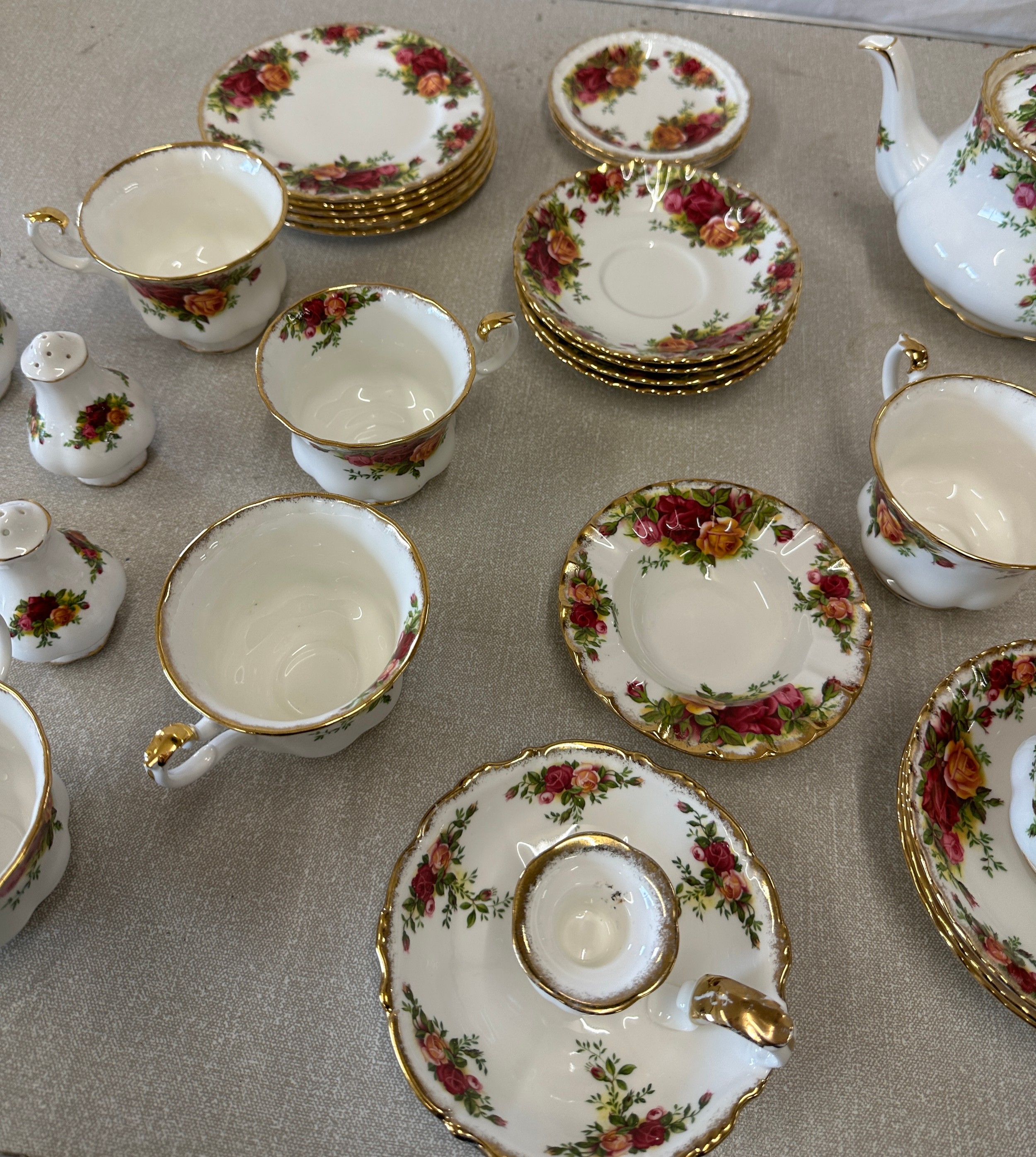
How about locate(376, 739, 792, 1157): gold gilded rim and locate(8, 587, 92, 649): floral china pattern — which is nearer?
locate(376, 739, 792, 1157): gold gilded rim

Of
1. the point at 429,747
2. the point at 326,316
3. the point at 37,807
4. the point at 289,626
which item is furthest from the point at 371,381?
the point at 37,807

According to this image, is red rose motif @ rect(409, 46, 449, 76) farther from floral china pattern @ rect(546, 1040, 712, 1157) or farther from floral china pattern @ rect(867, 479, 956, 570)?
floral china pattern @ rect(546, 1040, 712, 1157)

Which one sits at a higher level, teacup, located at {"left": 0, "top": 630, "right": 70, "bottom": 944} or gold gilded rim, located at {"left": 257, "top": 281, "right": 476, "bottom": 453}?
gold gilded rim, located at {"left": 257, "top": 281, "right": 476, "bottom": 453}

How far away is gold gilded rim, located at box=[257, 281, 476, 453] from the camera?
2.35ft

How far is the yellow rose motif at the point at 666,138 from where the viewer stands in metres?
1.10

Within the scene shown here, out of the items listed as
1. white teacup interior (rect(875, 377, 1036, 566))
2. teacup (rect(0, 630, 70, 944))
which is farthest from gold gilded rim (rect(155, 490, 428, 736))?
white teacup interior (rect(875, 377, 1036, 566))

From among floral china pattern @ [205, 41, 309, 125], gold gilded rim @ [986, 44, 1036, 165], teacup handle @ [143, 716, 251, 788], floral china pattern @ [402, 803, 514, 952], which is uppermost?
gold gilded rim @ [986, 44, 1036, 165]

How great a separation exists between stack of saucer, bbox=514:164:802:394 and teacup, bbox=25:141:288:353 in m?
0.30

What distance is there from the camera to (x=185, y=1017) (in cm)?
61

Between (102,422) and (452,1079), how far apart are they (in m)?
0.68

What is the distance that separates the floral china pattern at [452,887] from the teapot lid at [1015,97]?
0.83m

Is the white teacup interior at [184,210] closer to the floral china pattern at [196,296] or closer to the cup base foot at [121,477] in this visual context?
the floral china pattern at [196,296]

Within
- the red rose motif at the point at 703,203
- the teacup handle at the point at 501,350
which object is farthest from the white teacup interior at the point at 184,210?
the red rose motif at the point at 703,203

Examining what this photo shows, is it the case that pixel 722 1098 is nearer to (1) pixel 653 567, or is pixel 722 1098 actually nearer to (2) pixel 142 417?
(1) pixel 653 567
